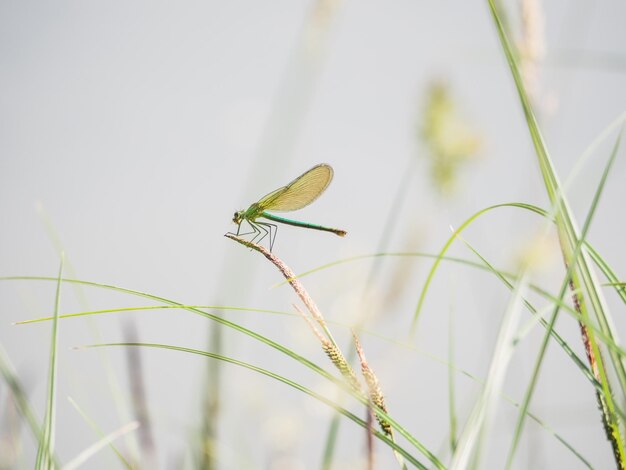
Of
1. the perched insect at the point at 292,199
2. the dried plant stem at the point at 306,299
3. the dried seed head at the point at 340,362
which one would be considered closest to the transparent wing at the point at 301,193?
the perched insect at the point at 292,199

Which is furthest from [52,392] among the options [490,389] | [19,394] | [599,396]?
[599,396]

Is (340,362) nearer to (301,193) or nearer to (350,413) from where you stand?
(350,413)

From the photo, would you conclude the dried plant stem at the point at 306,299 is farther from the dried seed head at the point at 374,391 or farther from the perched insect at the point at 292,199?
the perched insect at the point at 292,199

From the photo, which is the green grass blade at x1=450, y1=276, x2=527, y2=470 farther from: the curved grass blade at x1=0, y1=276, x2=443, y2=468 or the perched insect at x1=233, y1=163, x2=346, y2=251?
the perched insect at x1=233, y1=163, x2=346, y2=251

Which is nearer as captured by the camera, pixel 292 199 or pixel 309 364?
pixel 309 364

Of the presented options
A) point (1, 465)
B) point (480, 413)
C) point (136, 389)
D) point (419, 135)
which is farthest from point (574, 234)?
point (1, 465)

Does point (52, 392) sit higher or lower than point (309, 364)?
lower

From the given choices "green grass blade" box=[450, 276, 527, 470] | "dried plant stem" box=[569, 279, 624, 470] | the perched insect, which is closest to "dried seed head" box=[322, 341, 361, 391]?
"green grass blade" box=[450, 276, 527, 470]

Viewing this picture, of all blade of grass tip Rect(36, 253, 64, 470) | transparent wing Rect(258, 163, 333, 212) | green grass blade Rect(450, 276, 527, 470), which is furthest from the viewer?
transparent wing Rect(258, 163, 333, 212)
